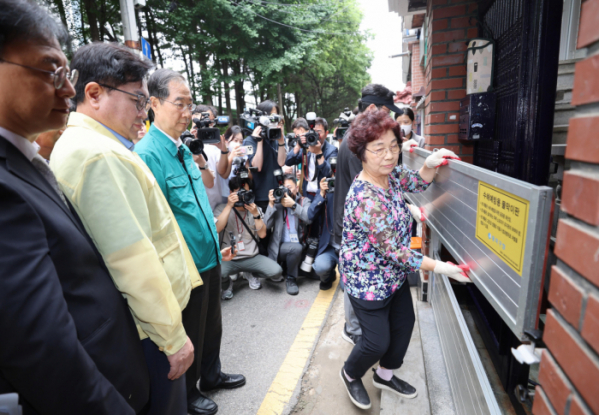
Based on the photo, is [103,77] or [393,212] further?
[393,212]

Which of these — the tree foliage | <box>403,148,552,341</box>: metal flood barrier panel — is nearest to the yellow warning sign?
<box>403,148,552,341</box>: metal flood barrier panel

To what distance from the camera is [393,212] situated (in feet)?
6.56

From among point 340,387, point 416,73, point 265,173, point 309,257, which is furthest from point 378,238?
point 416,73

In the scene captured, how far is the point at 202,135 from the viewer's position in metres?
3.44

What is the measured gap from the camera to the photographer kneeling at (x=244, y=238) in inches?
153

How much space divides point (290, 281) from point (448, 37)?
3000 mm

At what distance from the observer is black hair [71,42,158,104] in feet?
4.75

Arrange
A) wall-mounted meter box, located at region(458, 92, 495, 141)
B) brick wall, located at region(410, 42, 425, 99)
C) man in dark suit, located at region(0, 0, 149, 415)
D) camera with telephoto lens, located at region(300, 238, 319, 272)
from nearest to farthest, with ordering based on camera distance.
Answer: man in dark suit, located at region(0, 0, 149, 415) < wall-mounted meter box, located at region(458, 92, 495, 141) < camera with telephoto lens, located at region(300, 238, 319, 272) < brick wall, located at region(410, 42, 425, 99)

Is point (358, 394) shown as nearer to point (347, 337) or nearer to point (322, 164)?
point (347, 337)

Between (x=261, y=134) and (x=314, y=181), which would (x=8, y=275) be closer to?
(x=261, y=134)

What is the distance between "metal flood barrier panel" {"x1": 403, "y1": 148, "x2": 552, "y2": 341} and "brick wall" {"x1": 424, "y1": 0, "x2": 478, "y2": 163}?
59.5 inches

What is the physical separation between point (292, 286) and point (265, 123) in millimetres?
1987

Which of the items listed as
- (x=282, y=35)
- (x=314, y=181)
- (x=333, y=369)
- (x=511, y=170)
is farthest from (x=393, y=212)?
(x=282, y=35)

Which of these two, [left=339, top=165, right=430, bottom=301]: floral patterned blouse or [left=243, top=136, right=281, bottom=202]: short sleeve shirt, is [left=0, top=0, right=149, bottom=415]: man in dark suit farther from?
[left=243, top=136, right=281, bottom=202]: short sleeve shirt
